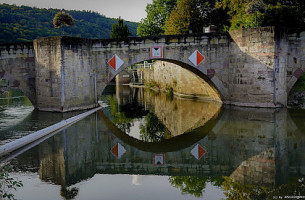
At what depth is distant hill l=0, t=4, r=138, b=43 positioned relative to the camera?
4722 cm

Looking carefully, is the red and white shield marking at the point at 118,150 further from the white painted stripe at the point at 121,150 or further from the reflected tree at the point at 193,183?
the reflected tree at the point at 193,183

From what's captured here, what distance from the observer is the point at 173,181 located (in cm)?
536

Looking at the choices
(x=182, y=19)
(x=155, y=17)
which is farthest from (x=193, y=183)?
(x=155, y=17)

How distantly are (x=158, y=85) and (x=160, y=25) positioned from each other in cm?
1229

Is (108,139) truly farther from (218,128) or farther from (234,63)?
(234,63)

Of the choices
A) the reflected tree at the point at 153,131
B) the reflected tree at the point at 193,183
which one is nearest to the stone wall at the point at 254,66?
the reflected tree at the point at 153,131

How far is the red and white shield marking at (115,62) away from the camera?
564 inches

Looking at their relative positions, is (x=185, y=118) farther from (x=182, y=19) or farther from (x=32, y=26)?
(x=32, y=26)

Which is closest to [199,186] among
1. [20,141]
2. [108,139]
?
[108,139]

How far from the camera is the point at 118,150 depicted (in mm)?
7387

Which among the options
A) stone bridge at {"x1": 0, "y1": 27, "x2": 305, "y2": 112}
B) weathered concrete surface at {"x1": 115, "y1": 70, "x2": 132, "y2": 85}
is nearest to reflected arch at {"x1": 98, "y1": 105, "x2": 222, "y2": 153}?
stone bridge at {"x1": 0, "y1": 27, "x2": 305, "y2": 112}

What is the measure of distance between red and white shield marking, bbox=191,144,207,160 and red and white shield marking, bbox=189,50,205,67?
763 centimetres

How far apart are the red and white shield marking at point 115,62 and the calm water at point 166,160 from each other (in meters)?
4.05

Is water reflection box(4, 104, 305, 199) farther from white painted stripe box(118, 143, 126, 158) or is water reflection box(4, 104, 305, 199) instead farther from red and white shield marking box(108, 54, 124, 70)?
red and white shield marking box(108, 54, 124, 70)
